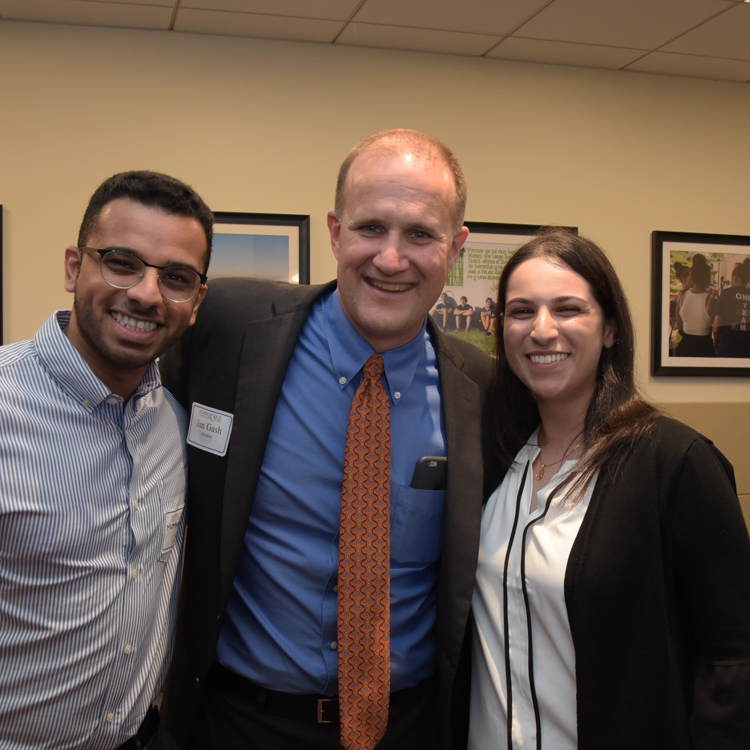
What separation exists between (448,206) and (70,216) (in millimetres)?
2073

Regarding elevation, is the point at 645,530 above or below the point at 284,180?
below

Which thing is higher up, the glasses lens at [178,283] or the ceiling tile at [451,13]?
the ceiling tile at [451,13]

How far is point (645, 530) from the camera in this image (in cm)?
140

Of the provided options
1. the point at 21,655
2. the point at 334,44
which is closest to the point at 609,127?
the point at 334,44

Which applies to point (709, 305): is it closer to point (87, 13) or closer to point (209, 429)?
point (209, 429)

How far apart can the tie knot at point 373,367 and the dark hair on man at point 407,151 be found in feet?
1.26

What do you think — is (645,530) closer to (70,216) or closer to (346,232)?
(346,232)

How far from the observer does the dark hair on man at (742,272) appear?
12.1ft

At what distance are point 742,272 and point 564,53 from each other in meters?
1.58

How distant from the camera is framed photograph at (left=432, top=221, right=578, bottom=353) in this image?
3.34m

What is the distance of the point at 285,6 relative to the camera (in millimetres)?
2760

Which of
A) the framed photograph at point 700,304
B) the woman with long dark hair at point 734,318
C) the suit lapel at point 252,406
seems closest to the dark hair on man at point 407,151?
the suit lapel at point 252,406

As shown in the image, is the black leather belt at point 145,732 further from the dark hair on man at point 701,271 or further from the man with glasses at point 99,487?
the dark hair on man at point 701,271

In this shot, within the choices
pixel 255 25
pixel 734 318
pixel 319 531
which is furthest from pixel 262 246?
pixel 734 318
